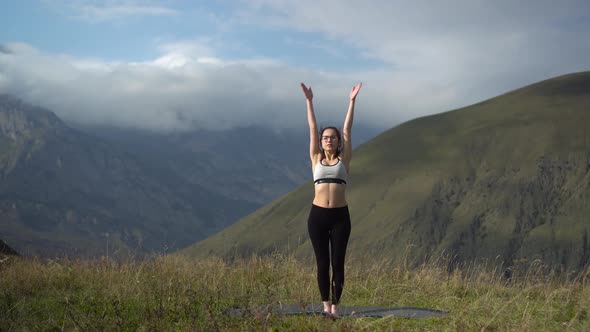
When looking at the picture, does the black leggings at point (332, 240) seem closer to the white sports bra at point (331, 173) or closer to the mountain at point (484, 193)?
the white sports bra at point (331, 173)

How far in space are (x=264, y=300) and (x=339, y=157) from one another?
2334mm

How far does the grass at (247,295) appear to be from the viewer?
6.96m

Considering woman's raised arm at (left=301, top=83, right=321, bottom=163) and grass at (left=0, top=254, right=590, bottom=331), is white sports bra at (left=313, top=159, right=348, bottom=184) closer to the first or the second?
woman's raised arm at (left=301, top=83, right=321, bottom=163)

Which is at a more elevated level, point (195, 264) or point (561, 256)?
point (195, 264)

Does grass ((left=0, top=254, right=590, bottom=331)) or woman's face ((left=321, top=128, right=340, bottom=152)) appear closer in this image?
grass ((left=0, top=254, right=590, bottom=331))

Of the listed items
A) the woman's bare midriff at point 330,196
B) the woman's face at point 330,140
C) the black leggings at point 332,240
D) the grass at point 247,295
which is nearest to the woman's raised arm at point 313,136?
the woman's face at point 330,140

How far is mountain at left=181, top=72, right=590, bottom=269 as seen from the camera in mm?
135875

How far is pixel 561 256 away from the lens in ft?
408

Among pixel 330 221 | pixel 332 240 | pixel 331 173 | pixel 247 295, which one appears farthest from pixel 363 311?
pixel 331 173

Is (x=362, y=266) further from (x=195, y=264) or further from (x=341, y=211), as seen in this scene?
(x=341, y=211)

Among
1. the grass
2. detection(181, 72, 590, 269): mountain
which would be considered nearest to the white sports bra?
the grass

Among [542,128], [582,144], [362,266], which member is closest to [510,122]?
[542,128]

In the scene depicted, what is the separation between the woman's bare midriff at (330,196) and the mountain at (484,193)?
369 feet

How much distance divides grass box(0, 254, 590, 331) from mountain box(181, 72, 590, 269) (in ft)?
358
